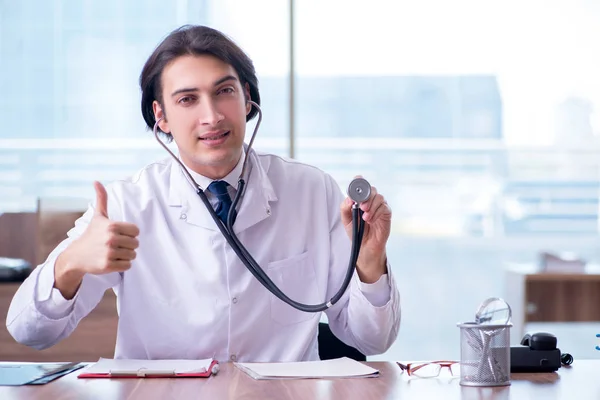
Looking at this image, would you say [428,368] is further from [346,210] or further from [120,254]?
[120,254]

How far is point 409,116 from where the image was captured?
14.8 feet

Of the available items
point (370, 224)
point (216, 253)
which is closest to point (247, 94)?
point (216, 253)

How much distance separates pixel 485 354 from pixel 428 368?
193mm

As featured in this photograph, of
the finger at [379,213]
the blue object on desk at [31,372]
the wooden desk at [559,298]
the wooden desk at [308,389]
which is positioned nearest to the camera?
the wooden desk at [308,389]

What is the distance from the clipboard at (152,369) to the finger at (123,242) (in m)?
0.23

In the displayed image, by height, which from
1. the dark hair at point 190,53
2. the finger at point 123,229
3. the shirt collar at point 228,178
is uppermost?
the dark hair at point 190,53

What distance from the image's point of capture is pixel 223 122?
1967mm

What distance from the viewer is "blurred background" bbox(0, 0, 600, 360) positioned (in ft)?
14.4

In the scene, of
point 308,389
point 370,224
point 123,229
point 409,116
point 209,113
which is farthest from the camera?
point 409,116

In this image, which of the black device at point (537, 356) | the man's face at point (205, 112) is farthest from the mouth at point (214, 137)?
the black device at point (537, 356)

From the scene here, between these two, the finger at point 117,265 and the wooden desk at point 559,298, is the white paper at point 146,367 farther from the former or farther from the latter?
the wooden desk at point 559,298

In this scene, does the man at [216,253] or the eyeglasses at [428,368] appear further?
the man at [216,253]

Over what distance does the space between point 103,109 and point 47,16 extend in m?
0.57

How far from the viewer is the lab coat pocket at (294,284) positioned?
1.99m
